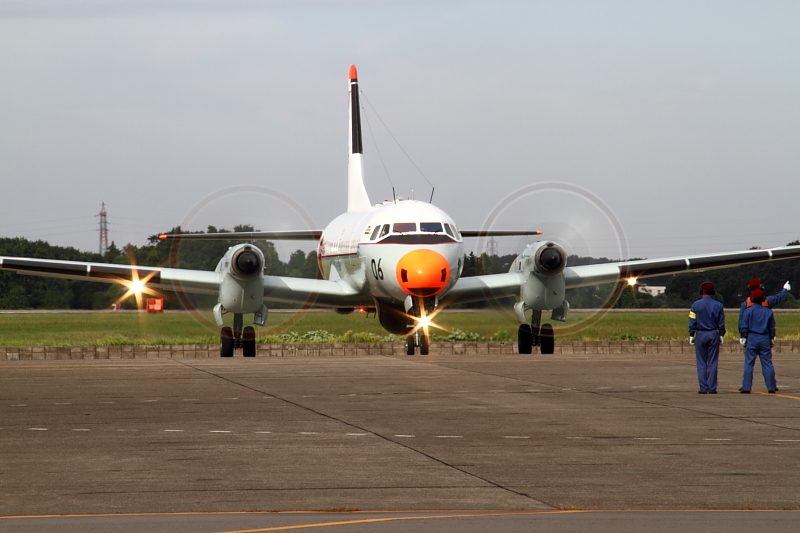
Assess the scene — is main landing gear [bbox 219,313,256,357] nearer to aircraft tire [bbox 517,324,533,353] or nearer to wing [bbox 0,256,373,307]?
wing [bbox 0,256,373,307]

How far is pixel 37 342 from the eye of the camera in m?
30.3

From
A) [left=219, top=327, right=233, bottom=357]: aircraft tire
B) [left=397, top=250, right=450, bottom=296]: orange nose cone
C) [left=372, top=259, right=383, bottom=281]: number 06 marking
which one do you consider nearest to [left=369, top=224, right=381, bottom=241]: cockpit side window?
[left=372, top=259, right=383, bottom=281]: number 06 marking

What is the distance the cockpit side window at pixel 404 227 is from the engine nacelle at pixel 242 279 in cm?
354

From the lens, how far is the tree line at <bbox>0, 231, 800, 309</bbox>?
2922 centimetres

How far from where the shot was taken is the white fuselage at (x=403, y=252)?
77.0 ft

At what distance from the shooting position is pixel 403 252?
24.0 m

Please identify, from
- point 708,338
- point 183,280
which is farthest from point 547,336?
point 708,338

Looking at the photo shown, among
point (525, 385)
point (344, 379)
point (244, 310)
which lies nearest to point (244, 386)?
point (344, 379)

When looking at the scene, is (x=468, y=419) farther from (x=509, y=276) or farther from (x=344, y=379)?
(x=509, y=276)

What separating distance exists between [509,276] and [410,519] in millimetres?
21083

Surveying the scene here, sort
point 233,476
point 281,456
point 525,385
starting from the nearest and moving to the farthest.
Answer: point 233,476
point 281,456
point 525,385

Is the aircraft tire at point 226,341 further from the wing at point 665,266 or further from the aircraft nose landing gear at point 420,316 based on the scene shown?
the wing at point 665,266

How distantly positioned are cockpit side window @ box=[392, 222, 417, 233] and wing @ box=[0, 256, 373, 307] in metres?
3.17

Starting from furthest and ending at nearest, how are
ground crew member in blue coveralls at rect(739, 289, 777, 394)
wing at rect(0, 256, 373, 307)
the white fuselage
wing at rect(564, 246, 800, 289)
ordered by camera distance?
wing at rect(564, 246, 800, 289) < wing at rect(0, 256, 373, 307) < the white fuselage < ground crew member in blue coveralls at rect(739, 289, 777, 394)
